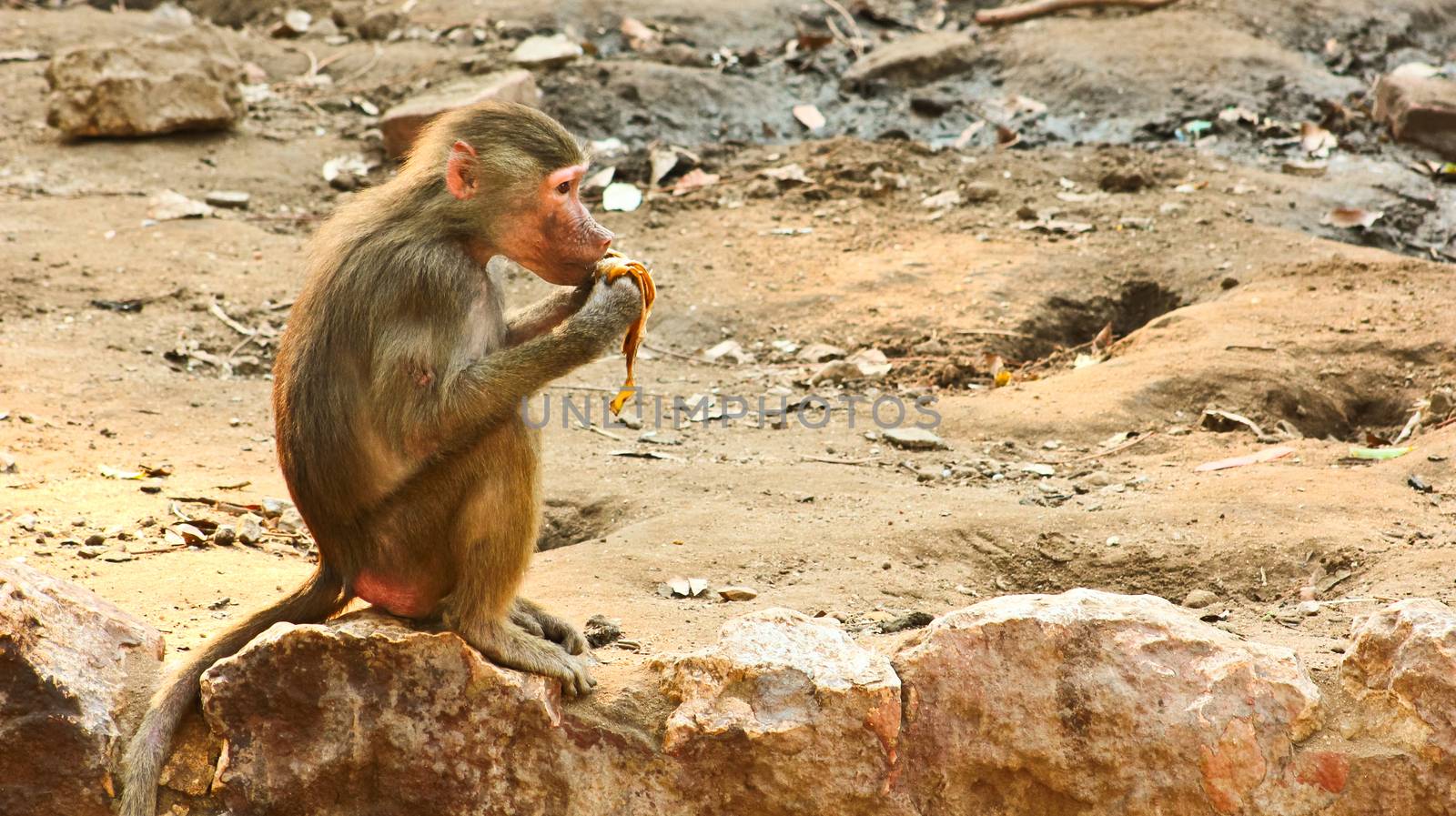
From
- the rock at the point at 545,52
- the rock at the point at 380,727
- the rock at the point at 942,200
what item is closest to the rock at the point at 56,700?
the rock at the point at 380,727

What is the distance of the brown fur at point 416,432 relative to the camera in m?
3.76

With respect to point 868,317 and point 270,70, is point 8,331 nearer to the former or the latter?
point 868,317

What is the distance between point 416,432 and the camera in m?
3.78

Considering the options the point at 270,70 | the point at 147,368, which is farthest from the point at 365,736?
the point at 270,70

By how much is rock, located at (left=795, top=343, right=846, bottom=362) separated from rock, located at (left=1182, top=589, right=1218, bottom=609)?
332 centimetres

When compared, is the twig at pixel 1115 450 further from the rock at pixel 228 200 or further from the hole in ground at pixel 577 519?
the rock at pixel 228 200

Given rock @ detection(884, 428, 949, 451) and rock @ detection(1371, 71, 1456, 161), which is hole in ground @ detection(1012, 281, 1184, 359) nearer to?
rock @ detection(884, 428, 949, 451)

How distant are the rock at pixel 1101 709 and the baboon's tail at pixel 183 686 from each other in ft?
5.25

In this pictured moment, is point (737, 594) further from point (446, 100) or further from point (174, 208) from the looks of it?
point (446, 100)

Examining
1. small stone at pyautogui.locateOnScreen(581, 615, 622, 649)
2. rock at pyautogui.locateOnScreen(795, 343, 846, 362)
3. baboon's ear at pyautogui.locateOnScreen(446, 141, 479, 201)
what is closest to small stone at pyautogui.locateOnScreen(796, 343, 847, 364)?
rock at pyautogui.locateOnScreen(795, 343, 846, 362)

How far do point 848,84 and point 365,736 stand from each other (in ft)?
29.8

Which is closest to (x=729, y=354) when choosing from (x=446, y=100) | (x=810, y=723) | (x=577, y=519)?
(x=577, y=519)

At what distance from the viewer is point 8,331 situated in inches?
287

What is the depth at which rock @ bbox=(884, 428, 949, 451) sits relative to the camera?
6551 millimetres
